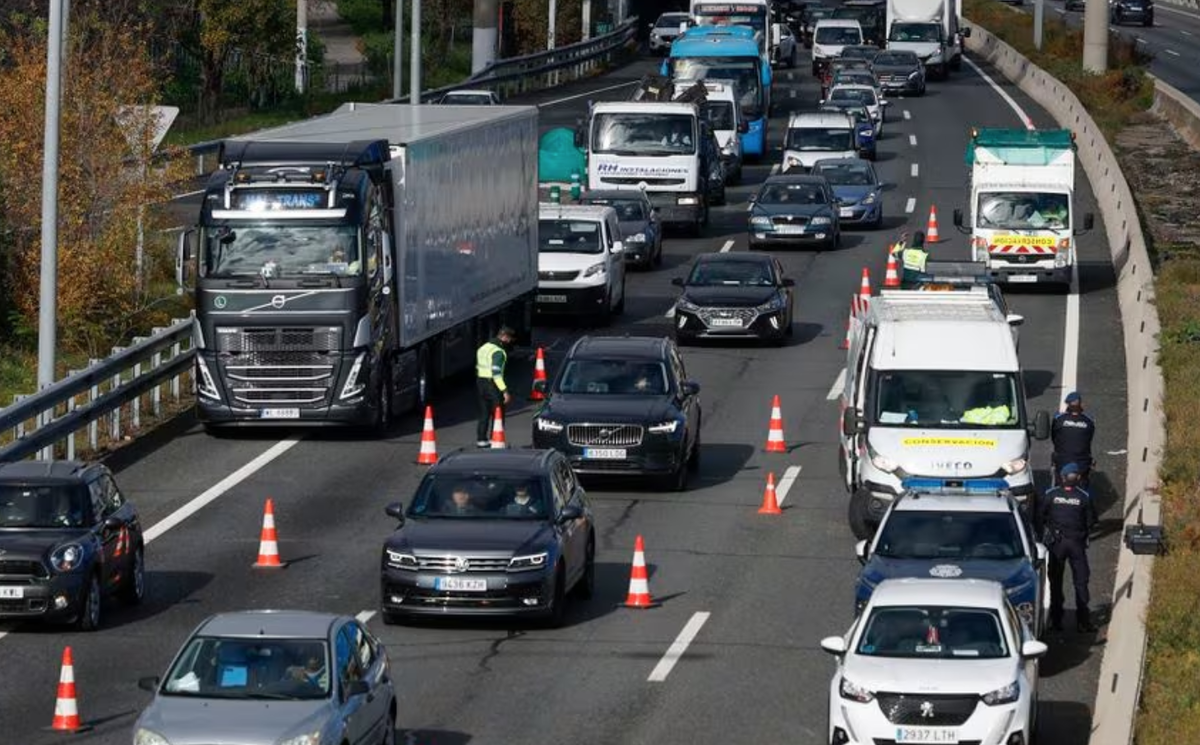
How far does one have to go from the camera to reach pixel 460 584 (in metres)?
23.2

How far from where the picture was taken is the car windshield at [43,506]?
23.5 metres

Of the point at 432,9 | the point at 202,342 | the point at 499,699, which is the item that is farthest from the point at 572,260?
the point at 432,9

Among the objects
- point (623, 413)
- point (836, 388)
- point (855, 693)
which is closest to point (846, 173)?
point (836, 388)

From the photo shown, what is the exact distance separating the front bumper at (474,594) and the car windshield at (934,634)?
4544 mm

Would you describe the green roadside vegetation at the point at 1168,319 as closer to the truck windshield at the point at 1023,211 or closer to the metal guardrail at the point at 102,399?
the truck windshield at the point at 1023,211

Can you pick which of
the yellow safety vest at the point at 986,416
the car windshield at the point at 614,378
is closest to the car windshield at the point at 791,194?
the car windshield at the point at 614,378

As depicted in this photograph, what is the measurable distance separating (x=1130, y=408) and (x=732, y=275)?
7.99 meters

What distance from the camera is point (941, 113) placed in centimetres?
7944

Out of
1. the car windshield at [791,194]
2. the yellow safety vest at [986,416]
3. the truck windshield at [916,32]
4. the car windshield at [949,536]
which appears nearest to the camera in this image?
the car windshield at [949,536]

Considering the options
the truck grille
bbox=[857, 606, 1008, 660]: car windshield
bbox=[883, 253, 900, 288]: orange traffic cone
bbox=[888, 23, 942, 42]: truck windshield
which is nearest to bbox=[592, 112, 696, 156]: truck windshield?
bbox=[883, 253, 900, 288]: orange traffic cone

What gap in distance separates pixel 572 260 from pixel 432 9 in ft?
200

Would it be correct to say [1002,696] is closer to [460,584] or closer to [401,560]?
[460,584]

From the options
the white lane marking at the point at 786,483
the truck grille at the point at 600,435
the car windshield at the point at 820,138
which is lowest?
the white lane marking at the point at 786,483

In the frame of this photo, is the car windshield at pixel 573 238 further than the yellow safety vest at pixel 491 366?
Yes
